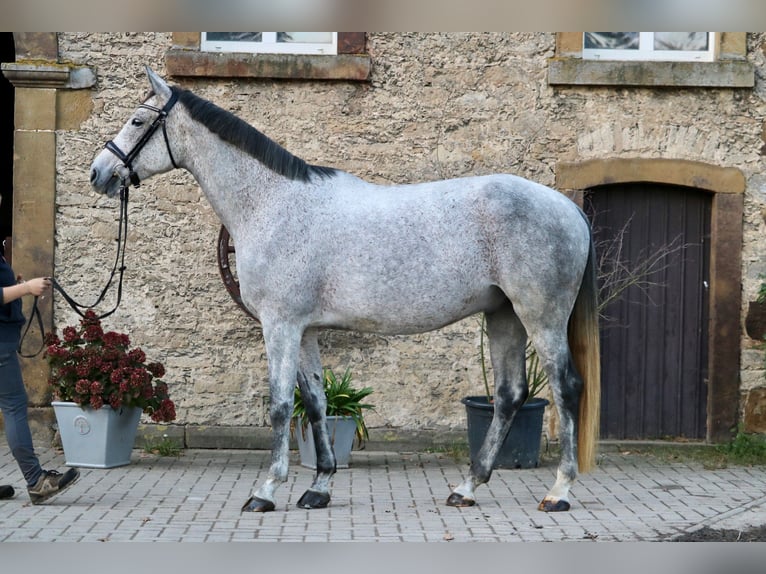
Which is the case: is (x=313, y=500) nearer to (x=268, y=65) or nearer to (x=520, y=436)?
(x=520, y=436)

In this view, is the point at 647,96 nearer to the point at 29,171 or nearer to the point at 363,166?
the point at 363,166

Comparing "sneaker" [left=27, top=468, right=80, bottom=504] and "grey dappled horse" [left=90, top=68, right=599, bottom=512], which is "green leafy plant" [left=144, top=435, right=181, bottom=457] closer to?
"sneaker" [left=27, top=468, right=80, bottom=504]

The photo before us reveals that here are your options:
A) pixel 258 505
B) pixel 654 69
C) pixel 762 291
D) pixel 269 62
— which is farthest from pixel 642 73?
pixel 258 505

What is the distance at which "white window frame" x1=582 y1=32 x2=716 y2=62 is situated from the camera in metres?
9.55

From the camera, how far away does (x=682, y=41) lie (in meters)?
9.56

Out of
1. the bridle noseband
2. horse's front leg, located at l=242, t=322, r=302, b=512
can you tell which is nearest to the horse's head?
the bridle noseband

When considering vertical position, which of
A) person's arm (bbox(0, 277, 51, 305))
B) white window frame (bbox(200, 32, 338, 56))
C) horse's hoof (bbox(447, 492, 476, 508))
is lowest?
horse's hoof (bbox(447, 492, 476, 508))

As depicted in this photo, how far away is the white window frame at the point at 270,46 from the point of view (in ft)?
30.9

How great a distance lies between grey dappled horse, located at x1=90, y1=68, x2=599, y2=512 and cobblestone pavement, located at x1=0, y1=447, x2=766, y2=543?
1.17 feet

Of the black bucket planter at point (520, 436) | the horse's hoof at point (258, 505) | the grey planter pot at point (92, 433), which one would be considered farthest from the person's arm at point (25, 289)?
the black bucket planter at point (520, 436)

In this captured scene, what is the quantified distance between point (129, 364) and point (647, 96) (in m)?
5.17

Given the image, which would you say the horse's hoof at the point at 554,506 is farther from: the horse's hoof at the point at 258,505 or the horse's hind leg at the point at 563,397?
the horse's hoof at the point at 258,505

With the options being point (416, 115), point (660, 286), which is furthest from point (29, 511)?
point (660, 286)

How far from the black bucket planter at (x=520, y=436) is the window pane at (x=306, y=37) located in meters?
3.60
